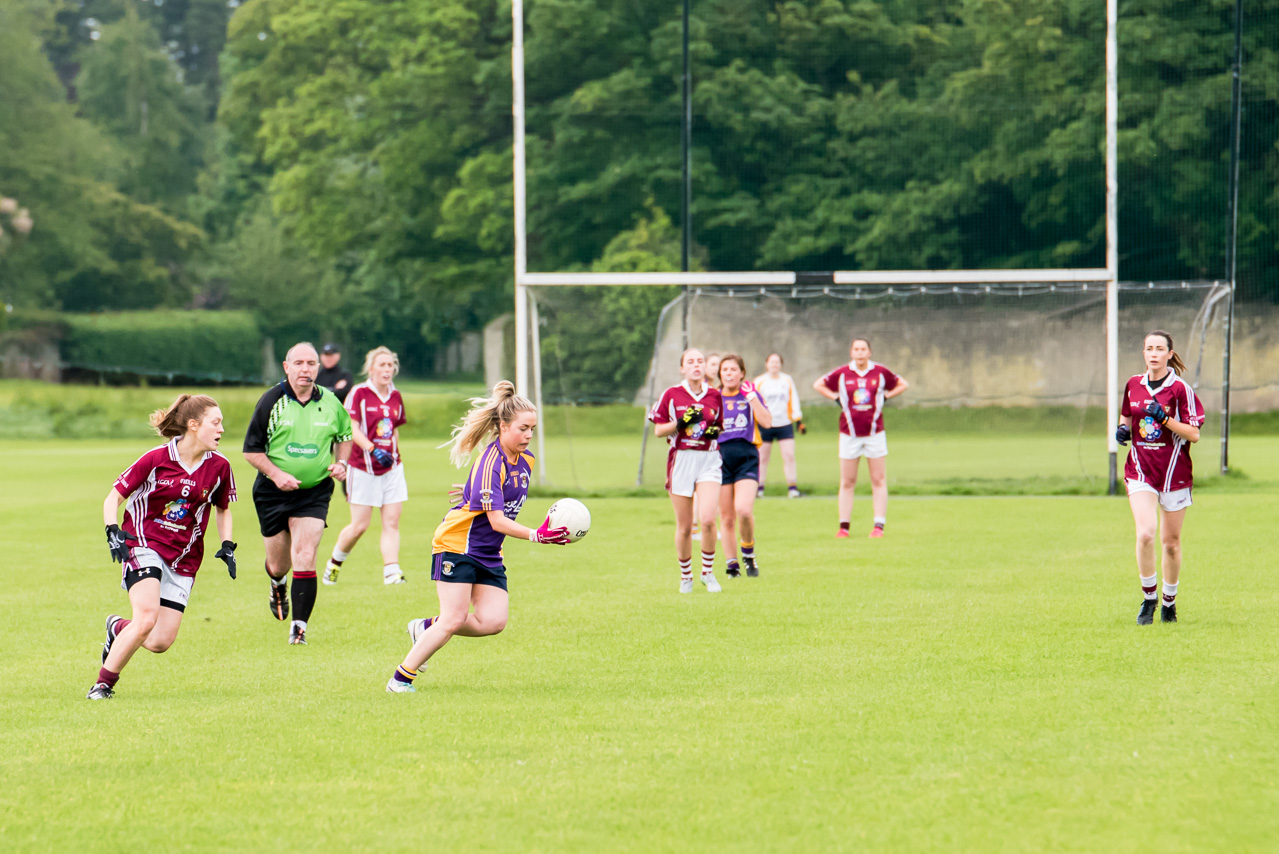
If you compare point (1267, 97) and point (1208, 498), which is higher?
point (1267, 97)

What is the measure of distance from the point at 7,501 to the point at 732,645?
48.4 ft

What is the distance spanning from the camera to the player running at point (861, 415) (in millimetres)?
14578

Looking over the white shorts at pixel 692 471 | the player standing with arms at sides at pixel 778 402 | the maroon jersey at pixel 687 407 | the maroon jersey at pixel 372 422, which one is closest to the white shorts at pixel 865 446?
the white shorts at pixel 692 471

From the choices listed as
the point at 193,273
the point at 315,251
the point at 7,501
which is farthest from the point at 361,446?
the point at 193,273

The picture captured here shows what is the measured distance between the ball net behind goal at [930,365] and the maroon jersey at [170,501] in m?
12.1

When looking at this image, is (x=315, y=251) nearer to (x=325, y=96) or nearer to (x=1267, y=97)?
(x=325, y=96)

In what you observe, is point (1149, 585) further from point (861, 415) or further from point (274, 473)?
point (274, 473)

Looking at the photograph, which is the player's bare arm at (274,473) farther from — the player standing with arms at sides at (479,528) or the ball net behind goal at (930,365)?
the ball net behind goal at (930,365)

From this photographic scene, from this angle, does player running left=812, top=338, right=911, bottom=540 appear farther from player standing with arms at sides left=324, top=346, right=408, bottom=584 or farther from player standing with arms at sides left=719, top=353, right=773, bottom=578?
player standing with arms at sides left=324, top=346, right=408, bottom=584

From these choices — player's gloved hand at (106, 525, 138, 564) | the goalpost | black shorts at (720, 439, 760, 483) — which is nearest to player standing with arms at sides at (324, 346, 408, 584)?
black shorts at (720, 439, 760, 483)

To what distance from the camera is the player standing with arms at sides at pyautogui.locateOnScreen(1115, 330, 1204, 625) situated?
9.24 meters

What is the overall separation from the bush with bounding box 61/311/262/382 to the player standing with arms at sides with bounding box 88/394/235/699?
48113 millimetres

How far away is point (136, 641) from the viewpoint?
7.60 meters

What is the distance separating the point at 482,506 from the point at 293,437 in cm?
239
